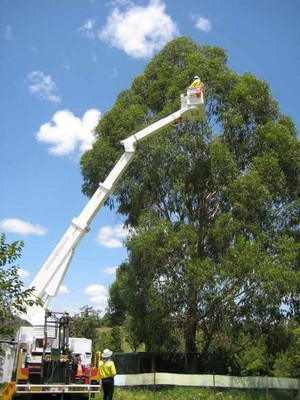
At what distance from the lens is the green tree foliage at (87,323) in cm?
5234

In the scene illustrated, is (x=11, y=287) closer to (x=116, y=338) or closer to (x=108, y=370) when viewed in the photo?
(x=108, y=370)

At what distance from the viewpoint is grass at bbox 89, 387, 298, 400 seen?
18.8 metres

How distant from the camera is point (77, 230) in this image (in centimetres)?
1795

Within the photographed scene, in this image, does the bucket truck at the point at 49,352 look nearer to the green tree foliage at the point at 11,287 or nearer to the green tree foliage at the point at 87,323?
the green tree foliage at the point at 11,287

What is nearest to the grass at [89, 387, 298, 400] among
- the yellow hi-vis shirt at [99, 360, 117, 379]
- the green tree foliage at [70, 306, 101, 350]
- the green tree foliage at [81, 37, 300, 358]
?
the green tree foliage at [81, 37, 300, 358]

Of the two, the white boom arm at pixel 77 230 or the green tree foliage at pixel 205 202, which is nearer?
the white boom arm at pixel 77 230

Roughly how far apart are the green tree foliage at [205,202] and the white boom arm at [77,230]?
3.18m

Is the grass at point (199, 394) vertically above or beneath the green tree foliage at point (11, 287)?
beneath

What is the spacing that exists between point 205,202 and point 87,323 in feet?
105

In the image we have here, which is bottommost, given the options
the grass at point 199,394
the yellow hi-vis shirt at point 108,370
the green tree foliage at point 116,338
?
the grass at point 199,394

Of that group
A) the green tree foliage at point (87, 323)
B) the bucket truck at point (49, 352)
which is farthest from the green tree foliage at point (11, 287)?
the green tree foliage at point (87, 323)

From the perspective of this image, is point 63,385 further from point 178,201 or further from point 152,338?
point 178,201

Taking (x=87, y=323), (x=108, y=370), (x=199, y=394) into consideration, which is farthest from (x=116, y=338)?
(x=108, y=370)

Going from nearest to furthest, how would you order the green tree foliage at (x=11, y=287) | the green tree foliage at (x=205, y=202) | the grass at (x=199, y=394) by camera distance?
the green tree foliage at (x=11, y=287), the grass at (x=199, y=394), the green tree foliage at (x=205, y=202)
